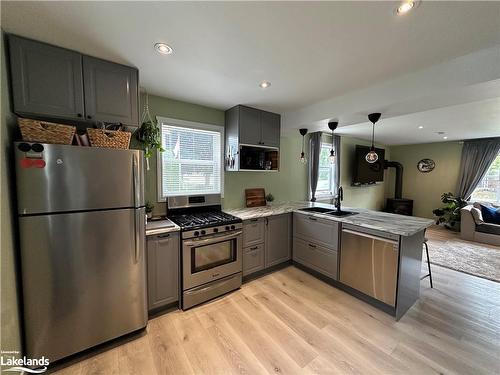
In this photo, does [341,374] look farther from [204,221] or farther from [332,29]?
[332,29]

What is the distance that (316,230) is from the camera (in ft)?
→ 9.23

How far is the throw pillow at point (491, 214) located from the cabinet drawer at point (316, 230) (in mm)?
4795

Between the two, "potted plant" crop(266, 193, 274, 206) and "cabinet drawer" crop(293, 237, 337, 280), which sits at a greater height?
"potted plant" crop(266, 193, 274, 206)

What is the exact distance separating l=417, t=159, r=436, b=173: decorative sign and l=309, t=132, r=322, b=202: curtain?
14.0 feet

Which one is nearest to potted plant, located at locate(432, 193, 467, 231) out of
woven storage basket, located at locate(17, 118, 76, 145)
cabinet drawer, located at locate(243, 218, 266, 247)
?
cabinet drawer, located at locate(243, 218, 266, 247)

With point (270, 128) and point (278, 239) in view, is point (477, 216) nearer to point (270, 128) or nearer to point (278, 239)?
point (278, 239)

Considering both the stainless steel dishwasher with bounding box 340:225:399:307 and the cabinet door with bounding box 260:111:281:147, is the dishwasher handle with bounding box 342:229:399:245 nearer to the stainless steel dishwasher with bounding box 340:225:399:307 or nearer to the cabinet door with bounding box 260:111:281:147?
the stainless steel dishwasher with bounding box 340:225:399:307

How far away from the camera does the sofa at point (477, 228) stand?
4242 mm

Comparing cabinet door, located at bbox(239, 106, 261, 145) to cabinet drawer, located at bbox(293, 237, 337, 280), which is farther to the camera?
cabinet door, located at bbox(239, 106, 261, 145)

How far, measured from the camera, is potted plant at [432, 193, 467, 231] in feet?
17.1

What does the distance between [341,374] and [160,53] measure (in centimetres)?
294

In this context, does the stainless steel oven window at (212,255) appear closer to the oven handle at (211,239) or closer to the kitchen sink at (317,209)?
the oven handle at (211,239)

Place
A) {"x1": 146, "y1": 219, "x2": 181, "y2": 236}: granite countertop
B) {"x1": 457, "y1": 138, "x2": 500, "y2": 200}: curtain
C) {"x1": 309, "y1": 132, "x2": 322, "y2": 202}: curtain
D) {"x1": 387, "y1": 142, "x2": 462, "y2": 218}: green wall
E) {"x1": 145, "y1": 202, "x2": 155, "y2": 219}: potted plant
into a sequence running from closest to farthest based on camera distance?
{"x1": 146, "y1": 219, "x2": 181, "y2": 236}: granite countertop < {"x1": 145, "y1": 202, "x2": 155, "y2": 219}: potted plant < {"x1": 309, "y1": 132, "x2": 322, "y2": 202}: curtain < {"x1": 457, "y1": 138, "x2": 500, "y2": 200}: curtain < {"x1": 387, "y1": 142, "x2": 462, "y2": 218}: green wall

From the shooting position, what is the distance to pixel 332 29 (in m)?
1.37
